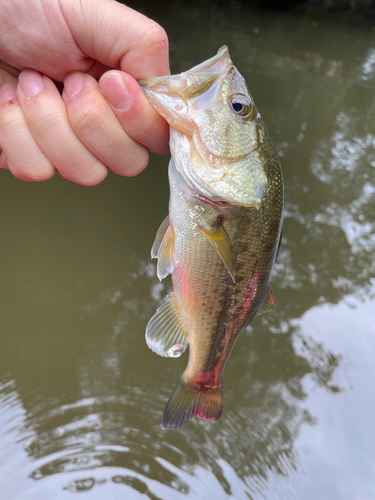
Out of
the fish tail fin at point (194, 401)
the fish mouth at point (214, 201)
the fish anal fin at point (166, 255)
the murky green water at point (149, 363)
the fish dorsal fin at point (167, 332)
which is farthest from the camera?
the murky green water at point (149, 363)

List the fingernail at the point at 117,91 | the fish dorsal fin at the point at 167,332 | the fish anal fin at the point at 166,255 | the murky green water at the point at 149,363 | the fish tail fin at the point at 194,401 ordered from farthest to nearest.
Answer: the murky green water at the point at 149,363, the fish tail fin at the point at 194,401, the fish dorsal fin at the point at 167,332, the fish anal fin at the point at 166,255, the fingernail at the point at 117,91

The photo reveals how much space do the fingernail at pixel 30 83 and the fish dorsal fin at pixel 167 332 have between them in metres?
0.81

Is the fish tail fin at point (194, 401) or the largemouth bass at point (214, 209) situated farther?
the fish tail fin at point (194, 401)

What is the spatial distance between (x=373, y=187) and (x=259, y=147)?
2847mm

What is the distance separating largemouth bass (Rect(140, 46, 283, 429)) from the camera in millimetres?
895

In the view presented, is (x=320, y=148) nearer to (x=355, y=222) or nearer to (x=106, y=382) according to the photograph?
(x=355, y=222)

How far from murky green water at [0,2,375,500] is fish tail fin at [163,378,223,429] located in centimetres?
96

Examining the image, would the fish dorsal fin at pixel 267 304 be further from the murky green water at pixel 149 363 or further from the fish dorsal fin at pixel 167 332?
the murky green water at pixel 149 363

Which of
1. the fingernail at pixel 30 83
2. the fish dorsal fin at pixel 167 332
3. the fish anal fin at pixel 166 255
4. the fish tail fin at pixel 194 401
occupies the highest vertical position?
the fingernail at pixel 30 83

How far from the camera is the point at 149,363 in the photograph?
2.36 m

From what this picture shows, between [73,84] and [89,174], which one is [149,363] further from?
[73,84]

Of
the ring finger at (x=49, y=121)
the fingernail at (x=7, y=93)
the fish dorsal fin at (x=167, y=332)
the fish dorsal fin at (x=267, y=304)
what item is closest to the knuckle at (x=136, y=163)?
the ring finger at (x=49, y=121)

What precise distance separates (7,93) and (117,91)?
0.36 meters

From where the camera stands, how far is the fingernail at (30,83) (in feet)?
3.06
